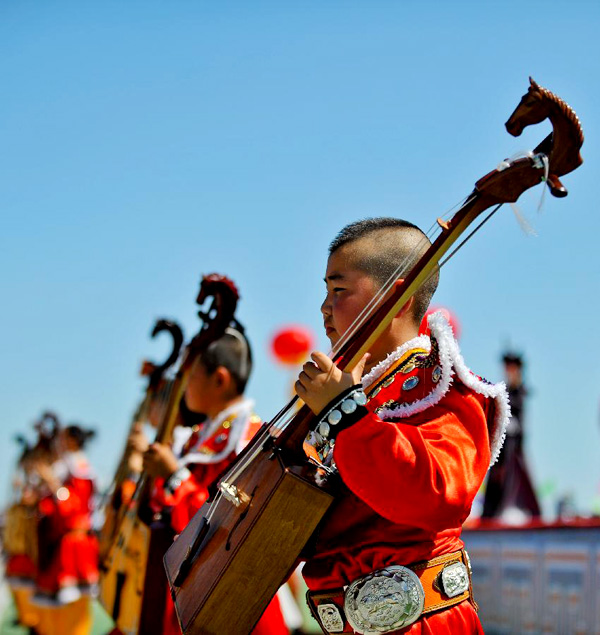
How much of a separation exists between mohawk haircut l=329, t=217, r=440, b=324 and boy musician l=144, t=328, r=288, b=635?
151 centimetres

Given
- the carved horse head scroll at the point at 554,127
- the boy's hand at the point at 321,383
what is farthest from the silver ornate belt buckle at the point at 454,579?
the carved horse head scroll at the point at 554,127

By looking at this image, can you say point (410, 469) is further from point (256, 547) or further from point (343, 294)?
point (343, 294)

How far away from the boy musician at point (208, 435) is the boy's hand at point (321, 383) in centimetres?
172

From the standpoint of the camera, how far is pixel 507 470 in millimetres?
13484

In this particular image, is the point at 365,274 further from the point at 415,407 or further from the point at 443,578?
Result: the point at 443,578

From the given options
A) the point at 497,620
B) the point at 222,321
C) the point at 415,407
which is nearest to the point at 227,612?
the point at 415,407

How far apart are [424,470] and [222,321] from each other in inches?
86.7

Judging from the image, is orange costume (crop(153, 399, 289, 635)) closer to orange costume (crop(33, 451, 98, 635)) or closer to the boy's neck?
the boy's neck

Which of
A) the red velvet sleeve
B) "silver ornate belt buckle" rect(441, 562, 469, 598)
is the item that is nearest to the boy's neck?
"silver ornate belt buckle" rect(441, 562, 469, 598)

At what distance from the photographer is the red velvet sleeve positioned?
6.89 ft

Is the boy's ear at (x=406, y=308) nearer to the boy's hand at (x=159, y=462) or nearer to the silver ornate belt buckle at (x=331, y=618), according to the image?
the silver ornate belt buckle at (x=331, y=618)

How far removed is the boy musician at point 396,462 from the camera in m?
2.13

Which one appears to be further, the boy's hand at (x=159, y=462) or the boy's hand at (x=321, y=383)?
the boy's hand at (x=159, y=462)

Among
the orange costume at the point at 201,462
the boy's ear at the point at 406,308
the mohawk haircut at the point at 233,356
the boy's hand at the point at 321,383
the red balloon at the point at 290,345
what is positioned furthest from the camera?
the red balloon at the point at 290,345
